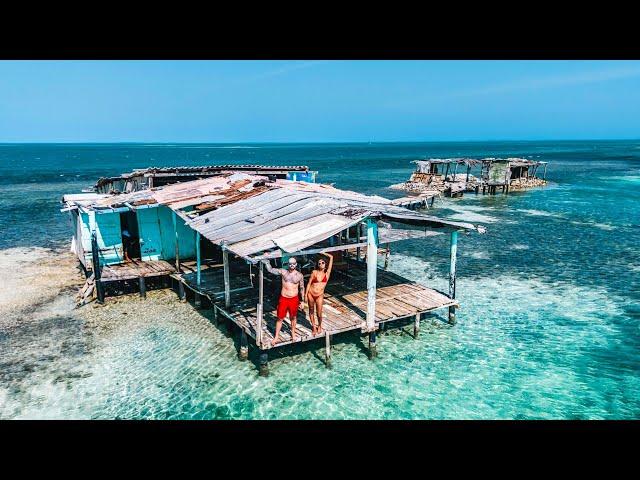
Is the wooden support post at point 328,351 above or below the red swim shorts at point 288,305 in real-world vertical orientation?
below

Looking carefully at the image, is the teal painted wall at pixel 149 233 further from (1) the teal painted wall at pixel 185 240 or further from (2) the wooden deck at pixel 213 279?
(2) the wooden deck at pixel 213 279

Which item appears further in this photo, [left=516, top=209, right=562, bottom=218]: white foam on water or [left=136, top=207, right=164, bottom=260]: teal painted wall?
[left=516, top=209, right=562, bottom=218]: white foam on water

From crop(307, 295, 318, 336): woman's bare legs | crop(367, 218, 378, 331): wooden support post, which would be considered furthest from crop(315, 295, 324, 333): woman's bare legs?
crop(367, 218, 378, 331): wooden support post

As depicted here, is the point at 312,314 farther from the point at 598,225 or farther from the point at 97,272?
the point at 598,225

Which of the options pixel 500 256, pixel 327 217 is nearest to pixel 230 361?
pixel 327 217

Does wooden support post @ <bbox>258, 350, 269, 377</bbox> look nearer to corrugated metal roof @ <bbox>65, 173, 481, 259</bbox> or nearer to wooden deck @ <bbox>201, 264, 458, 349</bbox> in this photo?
wooden deck @ <bbox>201, 264, 458, 349</bbox>

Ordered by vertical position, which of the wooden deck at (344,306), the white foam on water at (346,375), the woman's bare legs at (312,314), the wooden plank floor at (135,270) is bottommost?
the white foam on water at (346,375)

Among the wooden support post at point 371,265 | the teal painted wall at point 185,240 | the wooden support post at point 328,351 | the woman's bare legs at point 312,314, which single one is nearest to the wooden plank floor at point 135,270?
the teal painted wall at point 185,240
